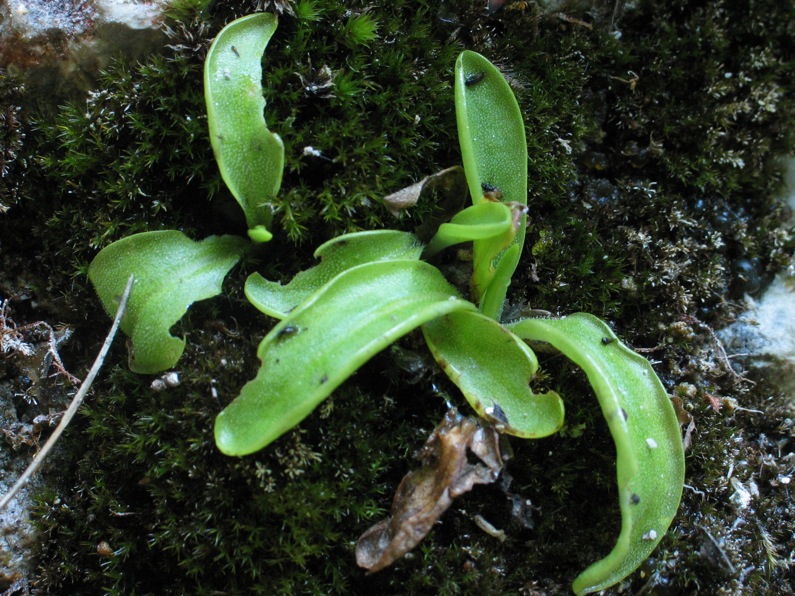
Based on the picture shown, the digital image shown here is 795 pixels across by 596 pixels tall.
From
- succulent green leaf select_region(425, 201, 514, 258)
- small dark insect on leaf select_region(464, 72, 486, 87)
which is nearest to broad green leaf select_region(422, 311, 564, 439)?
succulent green leaf select_region(425, 201, 514, 258)

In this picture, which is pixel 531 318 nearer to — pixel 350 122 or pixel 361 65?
pixel 350 122

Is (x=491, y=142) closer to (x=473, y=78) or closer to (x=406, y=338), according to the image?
(x=473, y=78)

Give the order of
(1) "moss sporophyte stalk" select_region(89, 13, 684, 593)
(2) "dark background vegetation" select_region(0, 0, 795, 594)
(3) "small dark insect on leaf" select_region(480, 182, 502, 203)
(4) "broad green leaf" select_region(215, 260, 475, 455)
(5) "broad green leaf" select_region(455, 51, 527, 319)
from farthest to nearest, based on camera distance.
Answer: (5) "broad green leaf" select_region(455, 51, 527, 319) < (3) "small dark insect on leaf" select_region(480, 182, 502, 203) < (2) "dark background vegetation" select_region(0, 0, 795, 594) < (1) "moss sporophyte stalk" select_region(89, 13, 684, 593) < (4) "broad green leaf" select_region(215, 260, 475, 455)

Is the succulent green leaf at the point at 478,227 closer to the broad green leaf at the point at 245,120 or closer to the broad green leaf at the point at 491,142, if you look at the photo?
the broad green leaf at the point at 491,142

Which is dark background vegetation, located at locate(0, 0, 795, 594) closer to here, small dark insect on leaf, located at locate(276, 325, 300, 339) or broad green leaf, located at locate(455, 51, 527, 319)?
broad green leaf, located at locate(455, 51, 527, 319)

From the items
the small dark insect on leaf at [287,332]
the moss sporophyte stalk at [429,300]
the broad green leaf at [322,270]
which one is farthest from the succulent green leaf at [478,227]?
the small dark insect on leaf at [287,332]

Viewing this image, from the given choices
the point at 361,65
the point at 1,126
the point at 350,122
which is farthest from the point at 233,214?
the point at 1,126

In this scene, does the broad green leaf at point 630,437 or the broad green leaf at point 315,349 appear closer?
the broad green leaf at point 315,349

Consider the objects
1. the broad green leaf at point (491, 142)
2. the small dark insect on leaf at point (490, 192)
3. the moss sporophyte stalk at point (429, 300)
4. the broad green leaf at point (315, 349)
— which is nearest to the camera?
the broad green leaf at point (315, 349)

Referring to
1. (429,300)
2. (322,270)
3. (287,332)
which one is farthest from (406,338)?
(287,332)
